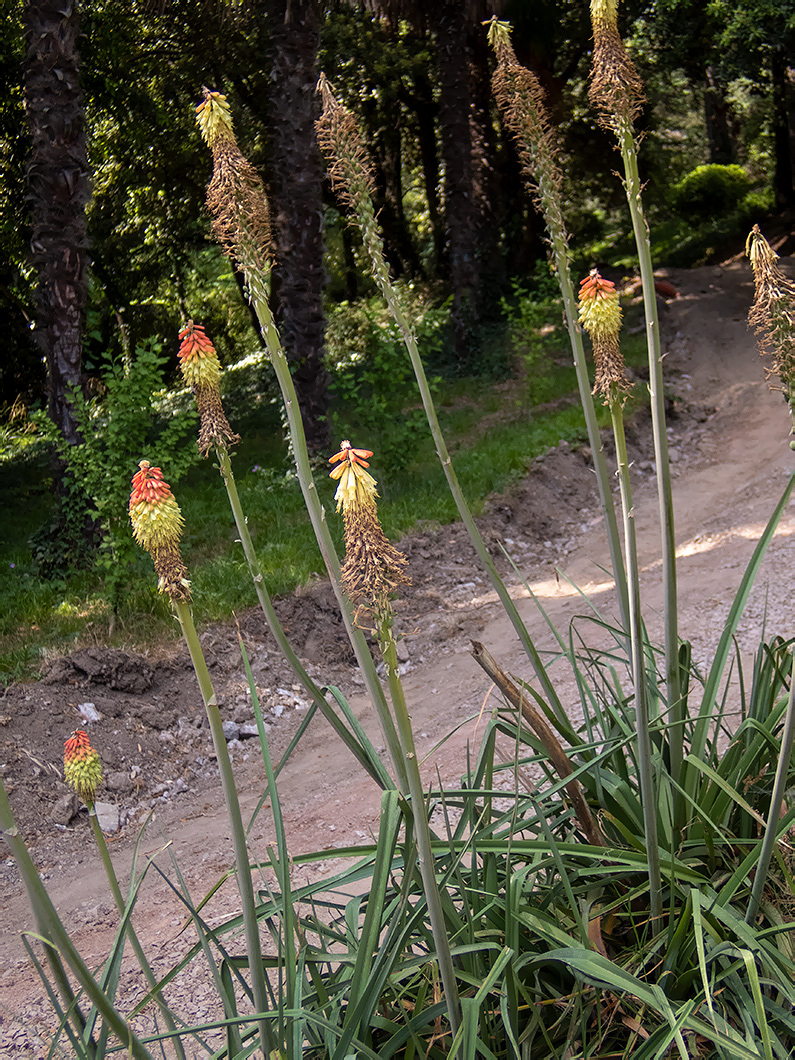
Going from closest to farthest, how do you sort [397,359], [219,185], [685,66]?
[219,185], [397,359], [685,66]

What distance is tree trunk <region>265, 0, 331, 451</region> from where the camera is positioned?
929cm

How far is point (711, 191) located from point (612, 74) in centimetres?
2105

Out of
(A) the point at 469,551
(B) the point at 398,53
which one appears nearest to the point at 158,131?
(B) the point at 398,53

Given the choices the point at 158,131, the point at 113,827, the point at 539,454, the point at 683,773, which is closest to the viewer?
the point at 683,773

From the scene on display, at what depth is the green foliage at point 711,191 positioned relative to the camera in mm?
20234

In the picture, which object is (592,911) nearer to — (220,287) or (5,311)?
(5,311)

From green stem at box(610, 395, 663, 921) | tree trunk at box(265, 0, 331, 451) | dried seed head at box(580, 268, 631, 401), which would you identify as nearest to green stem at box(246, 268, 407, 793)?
green stem at box(610, 395, 663, 921)

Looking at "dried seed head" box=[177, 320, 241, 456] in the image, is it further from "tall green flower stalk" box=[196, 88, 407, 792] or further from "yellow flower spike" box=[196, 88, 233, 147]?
"yellow flower spike" box=[196, 88, 233, 147]

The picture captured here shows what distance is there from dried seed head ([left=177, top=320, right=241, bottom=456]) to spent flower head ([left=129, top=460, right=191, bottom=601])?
0.25 metres

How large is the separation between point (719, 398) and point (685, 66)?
6.87 metres

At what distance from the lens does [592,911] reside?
6.57 feet

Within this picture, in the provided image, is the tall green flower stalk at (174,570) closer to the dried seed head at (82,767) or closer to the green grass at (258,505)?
the dried seed head at (82,767)

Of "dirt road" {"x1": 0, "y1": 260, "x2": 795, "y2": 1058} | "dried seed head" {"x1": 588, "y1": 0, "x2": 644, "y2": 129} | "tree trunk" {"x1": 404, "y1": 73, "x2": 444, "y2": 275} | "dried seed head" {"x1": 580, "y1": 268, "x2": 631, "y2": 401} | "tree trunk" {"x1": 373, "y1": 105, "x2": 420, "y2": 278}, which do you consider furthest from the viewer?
"tree trunk" {"x1": 373, "y1": 105, "x2": 420, "y2": 278}

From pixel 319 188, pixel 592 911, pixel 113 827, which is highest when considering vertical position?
pixel 319 188
